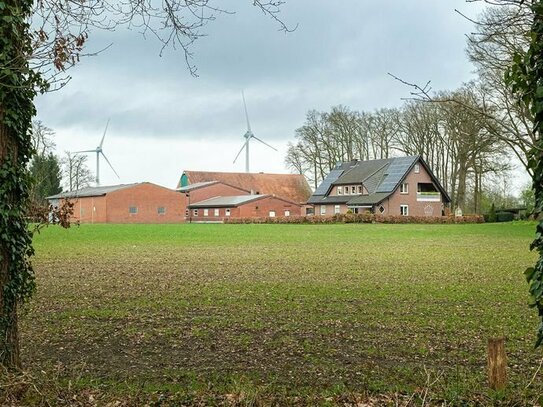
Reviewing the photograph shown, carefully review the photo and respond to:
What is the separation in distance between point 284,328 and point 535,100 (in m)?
6.44

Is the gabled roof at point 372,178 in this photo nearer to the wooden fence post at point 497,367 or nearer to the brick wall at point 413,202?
the brick wall at point 413,202

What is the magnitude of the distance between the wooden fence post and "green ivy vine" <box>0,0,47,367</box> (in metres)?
5.10

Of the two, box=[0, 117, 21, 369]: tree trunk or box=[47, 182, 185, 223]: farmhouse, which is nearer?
box=[0, 117, 21, 369]: tree trunk

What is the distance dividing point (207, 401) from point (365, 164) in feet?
220

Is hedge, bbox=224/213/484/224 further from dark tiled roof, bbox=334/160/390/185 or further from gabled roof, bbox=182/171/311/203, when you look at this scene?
gabled roof, bbox=182/171/311/203

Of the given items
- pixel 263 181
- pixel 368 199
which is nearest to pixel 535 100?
pixel 368 199

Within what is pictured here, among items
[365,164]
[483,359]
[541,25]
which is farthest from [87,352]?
[365,164]

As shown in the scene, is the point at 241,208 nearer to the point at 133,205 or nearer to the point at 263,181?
the point at 133,205

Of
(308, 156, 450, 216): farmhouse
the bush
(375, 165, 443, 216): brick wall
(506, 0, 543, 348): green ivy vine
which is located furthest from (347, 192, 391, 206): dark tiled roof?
(506, 0, 543, 348): green ivy vine

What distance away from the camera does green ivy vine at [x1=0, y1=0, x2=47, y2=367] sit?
6.22 meters

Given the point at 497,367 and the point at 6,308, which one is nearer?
the point at 497,367

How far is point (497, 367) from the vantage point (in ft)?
20.1

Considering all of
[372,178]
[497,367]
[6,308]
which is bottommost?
[497,367]

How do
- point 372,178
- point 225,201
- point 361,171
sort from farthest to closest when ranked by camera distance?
point 225,201, point 361,171, point 372,178
